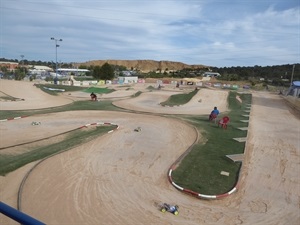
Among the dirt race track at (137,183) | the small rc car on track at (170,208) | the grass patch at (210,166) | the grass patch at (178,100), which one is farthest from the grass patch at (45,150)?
the grass patch at (178,100)

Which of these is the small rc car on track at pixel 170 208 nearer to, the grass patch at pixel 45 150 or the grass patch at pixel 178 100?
the grass patch at pixel 45 150

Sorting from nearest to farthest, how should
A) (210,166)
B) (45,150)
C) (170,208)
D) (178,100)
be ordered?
(170,208)
(210,166)
(45,150)
(178,100)

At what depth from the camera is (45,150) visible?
13.2 metres

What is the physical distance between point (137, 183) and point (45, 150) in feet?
18.1

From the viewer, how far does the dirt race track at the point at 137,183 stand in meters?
7.89

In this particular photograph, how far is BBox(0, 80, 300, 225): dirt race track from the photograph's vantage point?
25.9ft

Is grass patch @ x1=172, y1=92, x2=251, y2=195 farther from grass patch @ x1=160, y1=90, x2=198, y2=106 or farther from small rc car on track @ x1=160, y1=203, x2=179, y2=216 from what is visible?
grass patch @ x1=160, y1=90, x2=198, y2=106

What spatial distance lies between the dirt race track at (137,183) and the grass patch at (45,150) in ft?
1.55

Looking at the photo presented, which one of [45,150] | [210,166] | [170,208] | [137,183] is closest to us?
[170,208]

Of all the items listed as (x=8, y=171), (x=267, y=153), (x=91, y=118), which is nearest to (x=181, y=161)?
(x=267, y=153)

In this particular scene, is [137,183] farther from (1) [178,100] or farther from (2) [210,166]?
(1) [178,100]

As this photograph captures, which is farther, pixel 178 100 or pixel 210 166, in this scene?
pixel 178 100

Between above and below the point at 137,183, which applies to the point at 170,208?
above

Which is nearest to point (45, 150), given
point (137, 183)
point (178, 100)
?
point (137, 183)
